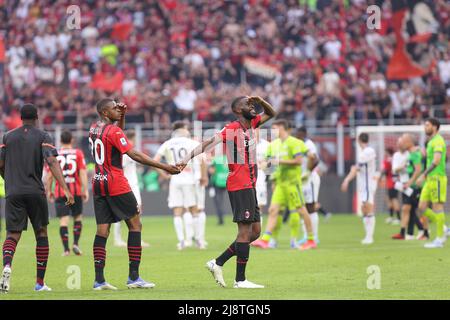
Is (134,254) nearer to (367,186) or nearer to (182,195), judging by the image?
(182,195)

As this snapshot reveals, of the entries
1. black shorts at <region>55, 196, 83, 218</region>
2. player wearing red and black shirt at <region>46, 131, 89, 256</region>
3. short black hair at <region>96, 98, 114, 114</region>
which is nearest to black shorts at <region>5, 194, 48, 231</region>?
short black hair at <region>96, 98, 114, 114</region>

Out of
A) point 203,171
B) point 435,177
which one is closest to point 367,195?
point 435,177

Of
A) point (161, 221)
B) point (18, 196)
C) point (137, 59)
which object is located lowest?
point (161, 221)

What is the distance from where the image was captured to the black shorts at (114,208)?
39.8 feet

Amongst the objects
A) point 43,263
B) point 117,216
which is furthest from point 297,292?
point 43,263

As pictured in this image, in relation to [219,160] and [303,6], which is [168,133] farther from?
[303,6]

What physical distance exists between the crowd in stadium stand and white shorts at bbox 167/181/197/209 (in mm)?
11349

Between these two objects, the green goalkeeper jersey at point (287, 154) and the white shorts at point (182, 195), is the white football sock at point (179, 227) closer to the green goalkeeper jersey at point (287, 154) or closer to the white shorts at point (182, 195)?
the white shorts at point (182, 195)

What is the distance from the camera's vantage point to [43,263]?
1209 centimetres

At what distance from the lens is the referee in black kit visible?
12031 millimetres

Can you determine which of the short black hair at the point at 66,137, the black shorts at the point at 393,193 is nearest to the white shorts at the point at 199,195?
the short black hair at the point at 66,137

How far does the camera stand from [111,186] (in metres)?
12.1

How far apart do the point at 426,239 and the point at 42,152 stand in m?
11.6

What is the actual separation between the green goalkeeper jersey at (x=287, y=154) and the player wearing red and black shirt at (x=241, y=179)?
6307 mm
